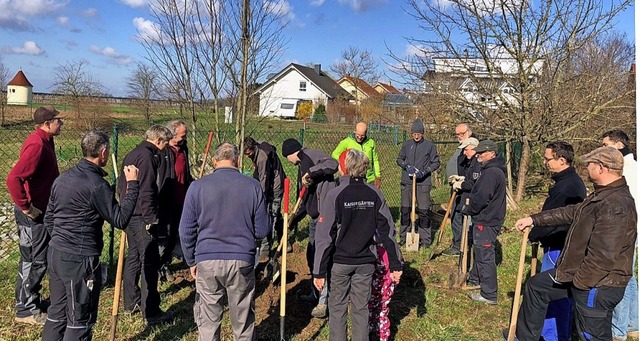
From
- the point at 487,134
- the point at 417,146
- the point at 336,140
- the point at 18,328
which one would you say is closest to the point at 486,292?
the point at 417,146

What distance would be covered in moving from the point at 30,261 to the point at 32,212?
59cm

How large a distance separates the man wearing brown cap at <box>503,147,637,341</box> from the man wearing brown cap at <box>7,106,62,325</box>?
4253 mm

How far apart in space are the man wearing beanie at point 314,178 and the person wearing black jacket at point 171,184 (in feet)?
3.66

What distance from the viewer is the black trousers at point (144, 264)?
4.44m

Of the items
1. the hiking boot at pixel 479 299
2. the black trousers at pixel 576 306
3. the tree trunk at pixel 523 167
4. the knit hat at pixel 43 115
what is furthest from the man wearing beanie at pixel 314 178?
the tree trunk at pixel 523 167

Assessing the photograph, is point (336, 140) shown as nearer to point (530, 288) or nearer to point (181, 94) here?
point (181, 94)

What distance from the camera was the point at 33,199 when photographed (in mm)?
4125

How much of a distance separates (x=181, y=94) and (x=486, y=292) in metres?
4.78

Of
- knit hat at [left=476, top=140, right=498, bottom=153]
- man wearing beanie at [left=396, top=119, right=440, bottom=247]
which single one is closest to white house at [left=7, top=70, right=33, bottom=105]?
man wearing beanie at [left=396, top=119, right=440, bottom=247]

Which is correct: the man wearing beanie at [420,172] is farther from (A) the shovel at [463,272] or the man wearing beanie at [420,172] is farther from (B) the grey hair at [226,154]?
(B) the grey hair at [226,154]

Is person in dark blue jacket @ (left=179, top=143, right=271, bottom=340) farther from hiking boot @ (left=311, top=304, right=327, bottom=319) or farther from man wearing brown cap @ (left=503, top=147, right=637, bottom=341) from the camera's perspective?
man wearing brown cap @ (left=503, top=147, right=637, bottom=341)

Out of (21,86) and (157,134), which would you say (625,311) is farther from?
(21,86)

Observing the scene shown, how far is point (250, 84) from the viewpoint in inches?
249

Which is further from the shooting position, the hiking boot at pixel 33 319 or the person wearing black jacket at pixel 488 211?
the person wearing black jacket at pixel 488 211
